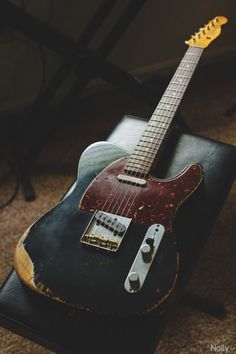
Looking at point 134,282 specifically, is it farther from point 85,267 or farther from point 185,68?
point 185,68

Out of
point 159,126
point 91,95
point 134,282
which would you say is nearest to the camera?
point 134,282

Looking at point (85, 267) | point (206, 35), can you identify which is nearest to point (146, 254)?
point (85, 267)

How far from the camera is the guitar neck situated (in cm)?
88

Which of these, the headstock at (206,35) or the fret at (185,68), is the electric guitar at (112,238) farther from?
the headstock at (206,35)

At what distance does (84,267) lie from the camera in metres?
0.72

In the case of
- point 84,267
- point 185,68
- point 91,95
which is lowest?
point 91,95

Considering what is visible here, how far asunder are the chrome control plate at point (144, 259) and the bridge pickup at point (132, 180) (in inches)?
4.4

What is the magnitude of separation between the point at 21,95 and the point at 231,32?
1.04m

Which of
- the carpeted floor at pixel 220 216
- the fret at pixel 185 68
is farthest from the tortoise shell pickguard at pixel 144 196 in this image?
the carpeted floor at pixel 220 216

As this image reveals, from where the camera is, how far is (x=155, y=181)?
2.76ft

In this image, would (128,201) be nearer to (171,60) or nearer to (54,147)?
(54,147)

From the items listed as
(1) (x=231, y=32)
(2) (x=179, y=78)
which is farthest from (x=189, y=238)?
(1) (x=231, y=32)

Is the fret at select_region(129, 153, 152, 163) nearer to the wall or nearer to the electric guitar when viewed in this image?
the electric guitar

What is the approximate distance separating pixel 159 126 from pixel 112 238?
1.10 feet
